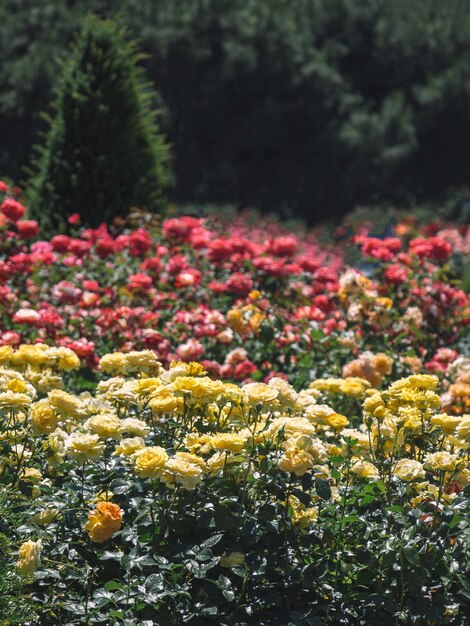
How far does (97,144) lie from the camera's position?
22.7ft

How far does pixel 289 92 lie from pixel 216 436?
14326 millimetres

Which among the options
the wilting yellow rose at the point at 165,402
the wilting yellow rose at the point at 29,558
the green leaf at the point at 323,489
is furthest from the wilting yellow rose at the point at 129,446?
the green leaf at the point at 323,489

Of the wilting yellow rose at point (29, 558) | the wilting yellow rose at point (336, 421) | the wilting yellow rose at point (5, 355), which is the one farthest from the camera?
the wilting yellow rose at point (5, 355)

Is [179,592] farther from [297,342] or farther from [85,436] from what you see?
[297,342]

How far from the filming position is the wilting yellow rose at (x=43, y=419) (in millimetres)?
2721

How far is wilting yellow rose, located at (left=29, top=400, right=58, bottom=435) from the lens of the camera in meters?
2.72

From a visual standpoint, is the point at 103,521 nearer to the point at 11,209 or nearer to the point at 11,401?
the point at 11,401

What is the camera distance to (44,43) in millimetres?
14938

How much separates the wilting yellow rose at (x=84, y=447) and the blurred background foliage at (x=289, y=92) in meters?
12.2

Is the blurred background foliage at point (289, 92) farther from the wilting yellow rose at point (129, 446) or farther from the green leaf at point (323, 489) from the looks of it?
the green leaf at point (323, 489)

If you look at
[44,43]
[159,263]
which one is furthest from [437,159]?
[159,263]

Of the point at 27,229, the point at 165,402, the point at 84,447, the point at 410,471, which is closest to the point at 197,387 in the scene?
the point at 165,402

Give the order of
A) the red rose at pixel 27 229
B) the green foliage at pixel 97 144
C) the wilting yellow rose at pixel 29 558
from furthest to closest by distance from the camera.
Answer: the green foliage at pixel 97 144
the red rose at pixel 27 229
the wilting yellow rose at pixel 29 558

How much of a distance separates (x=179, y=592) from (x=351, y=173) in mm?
14459
